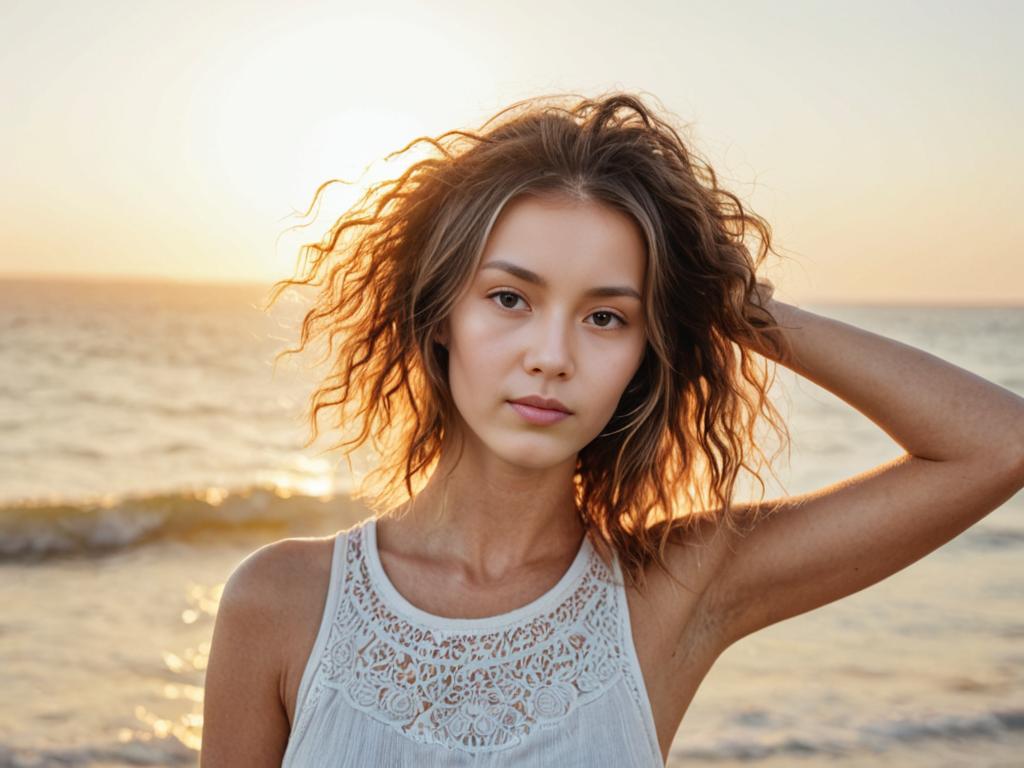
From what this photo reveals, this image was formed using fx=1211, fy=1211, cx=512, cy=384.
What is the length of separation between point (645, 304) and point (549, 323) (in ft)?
0.85

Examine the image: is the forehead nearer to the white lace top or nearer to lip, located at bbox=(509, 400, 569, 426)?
lip, located at bbox=(509, 400, 569, 426)

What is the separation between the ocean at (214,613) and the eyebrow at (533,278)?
1.59 ft

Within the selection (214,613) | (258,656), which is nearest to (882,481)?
(258,656)

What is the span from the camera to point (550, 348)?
229cm

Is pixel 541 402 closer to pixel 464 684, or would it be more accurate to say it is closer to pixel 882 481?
pixel 464 684

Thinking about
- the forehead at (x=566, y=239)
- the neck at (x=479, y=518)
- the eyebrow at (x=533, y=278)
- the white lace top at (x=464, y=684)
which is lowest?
the white lace top at (x=464, y=684)

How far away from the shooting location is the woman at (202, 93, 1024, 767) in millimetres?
2373

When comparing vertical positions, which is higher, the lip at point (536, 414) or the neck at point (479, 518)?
the lip at point (536, 414)

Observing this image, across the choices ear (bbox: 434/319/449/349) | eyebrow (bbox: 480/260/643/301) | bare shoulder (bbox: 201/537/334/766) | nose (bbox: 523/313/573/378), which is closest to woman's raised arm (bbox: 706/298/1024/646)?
eyebrow (bbox: 480/260/643/301)

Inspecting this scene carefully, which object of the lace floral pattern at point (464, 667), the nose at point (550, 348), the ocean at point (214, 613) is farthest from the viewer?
the ocean at point (214, 613)

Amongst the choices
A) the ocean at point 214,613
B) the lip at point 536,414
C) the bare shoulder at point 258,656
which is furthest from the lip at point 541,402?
the bare shoulder at point 258,656

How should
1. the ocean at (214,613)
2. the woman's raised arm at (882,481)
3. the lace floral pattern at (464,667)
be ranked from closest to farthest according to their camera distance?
the lace floral pattern at (464,667), the woman's raised arm at (882,481), the ocean at (214,613)

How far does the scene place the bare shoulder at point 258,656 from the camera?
236 cm

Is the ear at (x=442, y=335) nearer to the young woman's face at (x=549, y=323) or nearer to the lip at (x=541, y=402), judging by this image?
the young woman's face at (x=549, y=323)
